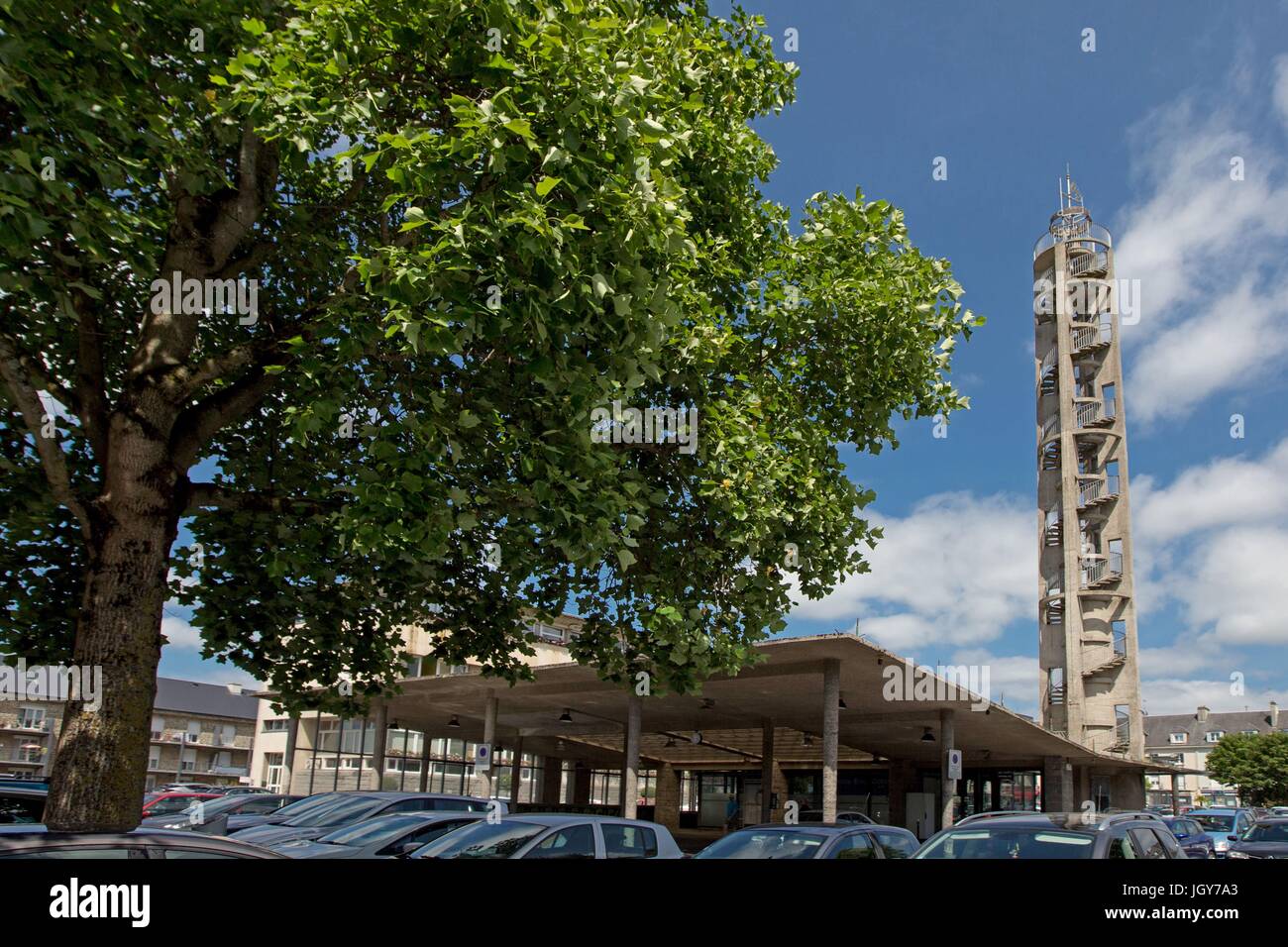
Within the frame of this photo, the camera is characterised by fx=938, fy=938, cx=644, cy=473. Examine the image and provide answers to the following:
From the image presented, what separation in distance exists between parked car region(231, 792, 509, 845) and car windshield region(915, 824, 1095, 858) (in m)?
7.99

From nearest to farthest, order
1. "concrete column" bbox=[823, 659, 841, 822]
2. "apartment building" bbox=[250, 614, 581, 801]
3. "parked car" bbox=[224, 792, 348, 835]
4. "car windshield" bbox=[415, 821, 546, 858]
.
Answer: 1. "car windshield" bbox=[415, 821, 546, 858]
2. "parked car" bbox=[224, 792, 348, 835]
3. "concrete column" bbox=[823, 659, 841, 822]
4. "apartment building" bbox=[250, 614, 581, 801]

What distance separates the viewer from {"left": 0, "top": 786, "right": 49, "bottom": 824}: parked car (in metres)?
11.3

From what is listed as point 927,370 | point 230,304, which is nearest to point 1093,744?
point 927,370

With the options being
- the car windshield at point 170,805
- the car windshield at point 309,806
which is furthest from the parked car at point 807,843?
the car windshield at point 170,805

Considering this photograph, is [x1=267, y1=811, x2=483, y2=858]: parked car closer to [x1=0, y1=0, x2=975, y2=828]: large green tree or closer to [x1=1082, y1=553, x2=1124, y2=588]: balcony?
[x1=0, y1=0, x2=975, y2=828]: large green tree

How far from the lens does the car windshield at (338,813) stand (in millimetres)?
14703

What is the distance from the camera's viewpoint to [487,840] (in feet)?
32.8

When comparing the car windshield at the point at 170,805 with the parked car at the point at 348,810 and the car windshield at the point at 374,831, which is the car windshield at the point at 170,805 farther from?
the car windshield at the point at 374,831

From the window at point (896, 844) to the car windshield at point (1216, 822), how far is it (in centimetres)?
2052

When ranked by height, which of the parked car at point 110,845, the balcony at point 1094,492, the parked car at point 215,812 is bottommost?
the parked car at point 215,812

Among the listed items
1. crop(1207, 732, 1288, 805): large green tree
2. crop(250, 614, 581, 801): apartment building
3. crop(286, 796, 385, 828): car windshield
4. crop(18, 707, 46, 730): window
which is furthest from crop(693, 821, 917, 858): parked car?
crop(18, 707, 46, 730): window
